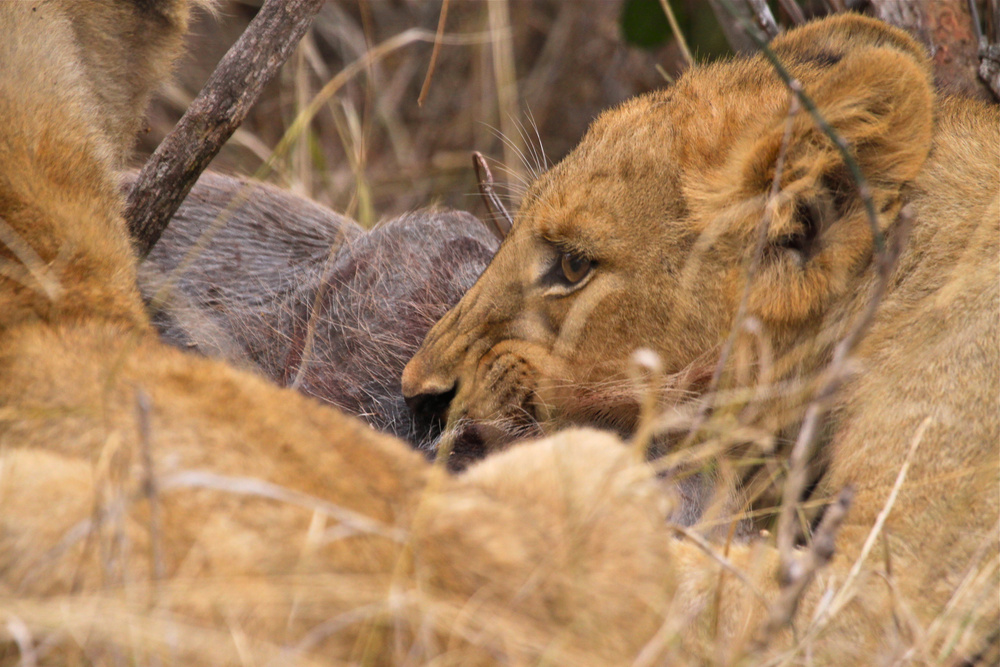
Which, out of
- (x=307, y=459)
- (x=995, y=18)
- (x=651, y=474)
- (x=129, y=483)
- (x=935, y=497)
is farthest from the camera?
(x=995, y=18)

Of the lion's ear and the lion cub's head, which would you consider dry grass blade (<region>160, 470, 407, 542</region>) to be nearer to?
the lion cub's head

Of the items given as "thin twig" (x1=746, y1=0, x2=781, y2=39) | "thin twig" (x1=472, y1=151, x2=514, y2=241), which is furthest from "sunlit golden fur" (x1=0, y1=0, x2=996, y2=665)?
"thin twig" (x1=746, y1=0, x2=781, y2=39)

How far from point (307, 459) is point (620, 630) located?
1.90 feet

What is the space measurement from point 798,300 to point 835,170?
1.01 feet

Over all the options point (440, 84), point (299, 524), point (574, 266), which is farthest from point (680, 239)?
point (440, 84)

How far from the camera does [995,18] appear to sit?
3584 millimetres

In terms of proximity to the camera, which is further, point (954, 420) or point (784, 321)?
point (784, 321)

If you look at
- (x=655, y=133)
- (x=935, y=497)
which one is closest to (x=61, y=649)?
(x=935, y=497)

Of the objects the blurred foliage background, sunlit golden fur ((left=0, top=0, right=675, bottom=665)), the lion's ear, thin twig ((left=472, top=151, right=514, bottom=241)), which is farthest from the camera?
the blurred foliage background

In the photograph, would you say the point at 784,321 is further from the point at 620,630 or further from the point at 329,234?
the point at 329,234

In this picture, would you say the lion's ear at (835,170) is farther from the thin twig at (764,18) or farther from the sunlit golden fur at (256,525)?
the thin twig at (764,18)

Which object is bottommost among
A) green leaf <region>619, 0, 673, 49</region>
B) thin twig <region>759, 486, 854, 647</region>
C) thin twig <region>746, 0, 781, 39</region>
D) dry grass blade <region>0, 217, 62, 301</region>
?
thin twig <region>759, 486, 854, 647</region>

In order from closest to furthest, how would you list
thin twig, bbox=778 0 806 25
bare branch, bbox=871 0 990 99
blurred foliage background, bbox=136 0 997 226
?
bare branch, bbox=871 0 990 99, thin twig, bbox=778 0 806 25, blurred foliage background, bbox=136 0 997 226

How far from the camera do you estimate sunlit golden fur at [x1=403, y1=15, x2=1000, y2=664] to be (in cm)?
224
